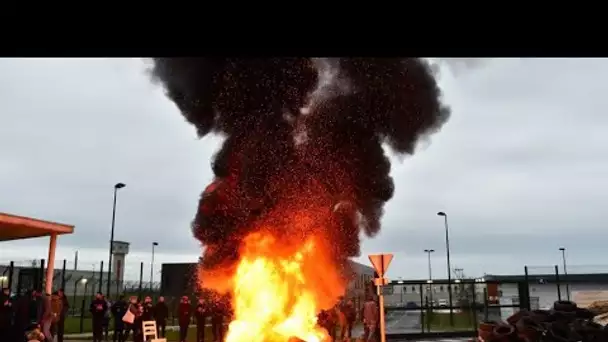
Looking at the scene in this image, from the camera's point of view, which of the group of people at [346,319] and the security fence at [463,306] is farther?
the security fence at [463,306]

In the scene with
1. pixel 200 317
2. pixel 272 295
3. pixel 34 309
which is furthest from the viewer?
pixel 200 317

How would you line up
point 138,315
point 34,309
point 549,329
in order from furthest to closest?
point 138,315 → point 34,309 → point 549,329

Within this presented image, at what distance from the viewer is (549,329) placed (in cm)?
1303

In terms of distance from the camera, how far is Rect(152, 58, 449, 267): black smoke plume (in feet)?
53.1

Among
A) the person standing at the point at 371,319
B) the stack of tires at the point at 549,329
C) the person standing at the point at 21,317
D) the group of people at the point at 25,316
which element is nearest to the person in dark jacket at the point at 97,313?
the group of people at the point at 25,316

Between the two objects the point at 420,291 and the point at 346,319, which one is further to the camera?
the point at 420,291

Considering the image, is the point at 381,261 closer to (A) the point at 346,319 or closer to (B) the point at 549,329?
(B) the point at 549,329

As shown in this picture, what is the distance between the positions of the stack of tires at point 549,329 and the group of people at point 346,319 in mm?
3193

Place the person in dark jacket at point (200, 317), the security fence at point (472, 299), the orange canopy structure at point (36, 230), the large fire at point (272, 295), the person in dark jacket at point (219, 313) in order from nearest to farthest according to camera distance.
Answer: the orange canopy structure at point (36, 230)
the large fire at point (272, 295)
the person in dark jacket at point (219, 313)
the person in dark jacket at point (200, 317)
the security fence at point (472, 299)

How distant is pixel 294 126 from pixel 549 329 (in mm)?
8968

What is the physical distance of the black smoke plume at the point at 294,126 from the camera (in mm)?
16188

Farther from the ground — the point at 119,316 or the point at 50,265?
the point at 50,265

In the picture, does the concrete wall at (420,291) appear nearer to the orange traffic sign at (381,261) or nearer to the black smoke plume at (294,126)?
the black smoke plume at (294,126)

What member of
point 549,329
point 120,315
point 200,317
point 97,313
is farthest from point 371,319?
point 97,313
